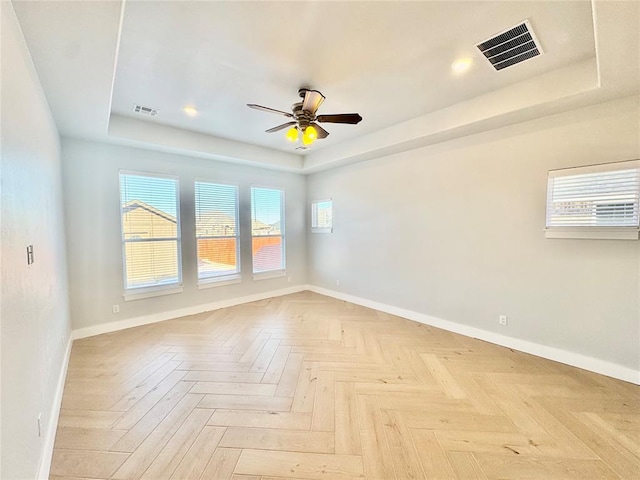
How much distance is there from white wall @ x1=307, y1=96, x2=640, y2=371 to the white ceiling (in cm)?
33

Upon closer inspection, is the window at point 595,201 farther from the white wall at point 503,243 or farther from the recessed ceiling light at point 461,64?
the recessed ceiling light at point 461,64

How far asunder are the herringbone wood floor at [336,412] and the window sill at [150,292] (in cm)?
66

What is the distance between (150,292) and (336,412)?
344 centimetres

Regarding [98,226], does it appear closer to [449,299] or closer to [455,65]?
[455,65]

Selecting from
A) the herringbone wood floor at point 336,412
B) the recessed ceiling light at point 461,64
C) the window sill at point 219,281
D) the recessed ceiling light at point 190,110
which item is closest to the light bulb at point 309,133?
the recessed ceiling light at point 461,64

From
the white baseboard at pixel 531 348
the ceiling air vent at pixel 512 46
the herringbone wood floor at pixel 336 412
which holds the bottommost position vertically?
the herringbone wood floor at pixel 336 412

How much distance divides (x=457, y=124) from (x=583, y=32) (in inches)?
50.1

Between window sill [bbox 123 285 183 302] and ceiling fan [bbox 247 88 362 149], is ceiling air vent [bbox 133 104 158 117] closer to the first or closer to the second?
ceiling fan [bbox 247 88 362 149]

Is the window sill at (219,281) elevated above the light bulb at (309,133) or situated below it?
below

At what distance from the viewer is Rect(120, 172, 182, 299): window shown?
13.1ft

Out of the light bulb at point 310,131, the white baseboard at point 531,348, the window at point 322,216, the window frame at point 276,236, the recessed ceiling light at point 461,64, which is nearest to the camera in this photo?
the recessed ceiling light at point 461,64

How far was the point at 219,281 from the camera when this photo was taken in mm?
4906

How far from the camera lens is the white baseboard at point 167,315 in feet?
12.0

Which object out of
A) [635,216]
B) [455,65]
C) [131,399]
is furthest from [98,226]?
[635,216]
